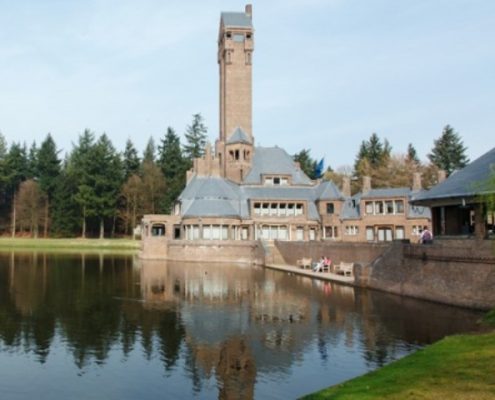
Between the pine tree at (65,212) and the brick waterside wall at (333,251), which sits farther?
the pine tree at (65,212)

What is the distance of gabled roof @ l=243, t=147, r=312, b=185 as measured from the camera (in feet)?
236

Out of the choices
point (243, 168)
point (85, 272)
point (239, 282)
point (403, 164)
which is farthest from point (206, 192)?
point (403, 164)

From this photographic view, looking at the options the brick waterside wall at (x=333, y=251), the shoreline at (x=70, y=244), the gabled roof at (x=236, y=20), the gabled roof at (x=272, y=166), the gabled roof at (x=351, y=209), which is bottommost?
the brick waterside wall at (x=333, y=251)

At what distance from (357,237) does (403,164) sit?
123 ft

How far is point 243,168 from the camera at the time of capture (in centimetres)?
7362

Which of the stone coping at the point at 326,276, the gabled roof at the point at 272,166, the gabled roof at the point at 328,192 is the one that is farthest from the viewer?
the gabled roof at the point at 272,166

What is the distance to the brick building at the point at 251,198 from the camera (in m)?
63.9

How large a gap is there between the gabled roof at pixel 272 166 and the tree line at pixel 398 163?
24938mm

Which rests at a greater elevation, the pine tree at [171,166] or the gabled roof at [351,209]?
the pine tree at [171,166]

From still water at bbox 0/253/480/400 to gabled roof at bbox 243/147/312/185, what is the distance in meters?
37.8

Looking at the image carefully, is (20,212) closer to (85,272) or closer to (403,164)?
(85,272)

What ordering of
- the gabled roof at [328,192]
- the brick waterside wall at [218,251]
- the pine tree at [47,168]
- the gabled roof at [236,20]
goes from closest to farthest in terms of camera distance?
the brick waterside wall at [218,251] → the gabled roof at [328,192] → the gabled roof at [236,20] → the pine tree at [47,168]

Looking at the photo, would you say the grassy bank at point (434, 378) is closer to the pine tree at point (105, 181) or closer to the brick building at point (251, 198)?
the brick building at point (251, 198)

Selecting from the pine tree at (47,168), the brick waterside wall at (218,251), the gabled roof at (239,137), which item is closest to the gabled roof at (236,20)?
the gabled roof at (239,137)
